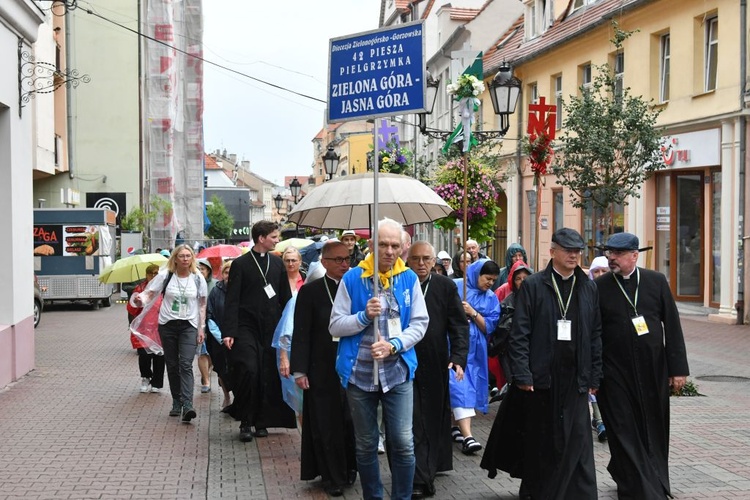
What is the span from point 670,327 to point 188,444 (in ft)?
14.5

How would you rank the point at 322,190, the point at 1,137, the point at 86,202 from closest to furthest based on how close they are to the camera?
the point at 322,190 < the point at 1,137 < the point at 86,202

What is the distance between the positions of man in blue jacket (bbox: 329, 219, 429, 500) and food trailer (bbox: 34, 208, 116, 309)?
22.8 metres

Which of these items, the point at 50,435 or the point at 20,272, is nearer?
the point at 50,435

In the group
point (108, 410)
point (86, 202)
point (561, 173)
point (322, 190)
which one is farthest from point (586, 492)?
point (86, 202)

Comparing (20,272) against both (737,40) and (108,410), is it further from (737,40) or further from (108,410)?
(737,40)

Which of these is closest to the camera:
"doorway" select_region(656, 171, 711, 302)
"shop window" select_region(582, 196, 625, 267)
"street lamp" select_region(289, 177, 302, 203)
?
"doorway" select_region(656, 171, 711, 302)

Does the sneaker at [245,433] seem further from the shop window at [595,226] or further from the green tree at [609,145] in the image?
the shop window at [595,226]

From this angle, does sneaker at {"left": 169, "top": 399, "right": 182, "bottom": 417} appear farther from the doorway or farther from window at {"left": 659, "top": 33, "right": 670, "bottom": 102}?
window at {"left": 659, "top": 33, "right": 670, "bottom": 102}

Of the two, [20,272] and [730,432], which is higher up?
[20,272]

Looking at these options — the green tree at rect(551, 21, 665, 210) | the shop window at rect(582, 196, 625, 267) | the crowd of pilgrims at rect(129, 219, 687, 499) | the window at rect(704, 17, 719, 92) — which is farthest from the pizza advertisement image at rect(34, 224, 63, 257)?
the crowd of pilgrims at rect(129, 219, 687, 499)

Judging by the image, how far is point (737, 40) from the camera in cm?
2028

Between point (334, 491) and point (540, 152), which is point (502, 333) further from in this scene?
point (540, 152)

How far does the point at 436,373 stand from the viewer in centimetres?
698

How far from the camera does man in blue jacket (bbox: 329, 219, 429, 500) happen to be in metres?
5.89
